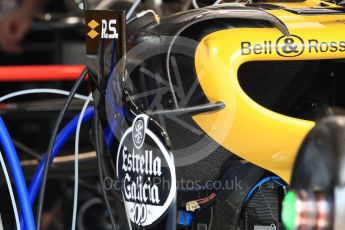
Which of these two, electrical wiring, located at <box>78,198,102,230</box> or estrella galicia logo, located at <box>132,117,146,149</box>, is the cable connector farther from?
electrical wiring, located at <box>78,198,102,230</box>

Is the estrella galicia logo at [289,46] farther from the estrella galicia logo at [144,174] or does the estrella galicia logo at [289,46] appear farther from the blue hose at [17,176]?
the blue hose at [17,176]

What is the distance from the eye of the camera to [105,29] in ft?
8.69

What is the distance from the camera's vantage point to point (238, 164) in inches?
98.8

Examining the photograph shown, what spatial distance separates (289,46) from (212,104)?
0.82 ft

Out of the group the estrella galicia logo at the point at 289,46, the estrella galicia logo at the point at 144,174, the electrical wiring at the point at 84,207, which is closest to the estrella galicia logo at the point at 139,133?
the estrella galicia logo at the point at 144,174

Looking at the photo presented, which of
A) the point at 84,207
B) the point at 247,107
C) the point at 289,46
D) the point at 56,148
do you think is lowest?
the point at 84,207

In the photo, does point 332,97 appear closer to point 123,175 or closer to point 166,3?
point 123,175

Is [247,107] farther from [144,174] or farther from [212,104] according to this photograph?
[144,174]

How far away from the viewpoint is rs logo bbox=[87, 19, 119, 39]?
263 centimetres

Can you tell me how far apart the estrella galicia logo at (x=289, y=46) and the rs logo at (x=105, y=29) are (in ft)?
1.60

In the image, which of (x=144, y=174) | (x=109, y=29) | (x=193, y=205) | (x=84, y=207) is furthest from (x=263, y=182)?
(x=84, y=207)

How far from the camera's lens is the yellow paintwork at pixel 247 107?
2379 mm

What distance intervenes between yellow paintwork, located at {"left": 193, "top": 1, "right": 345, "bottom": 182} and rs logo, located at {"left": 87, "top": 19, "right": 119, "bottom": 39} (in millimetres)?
306

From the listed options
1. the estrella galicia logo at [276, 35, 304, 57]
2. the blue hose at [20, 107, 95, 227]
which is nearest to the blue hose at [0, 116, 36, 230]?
the blue hose at [20, 107, 95, 227]
